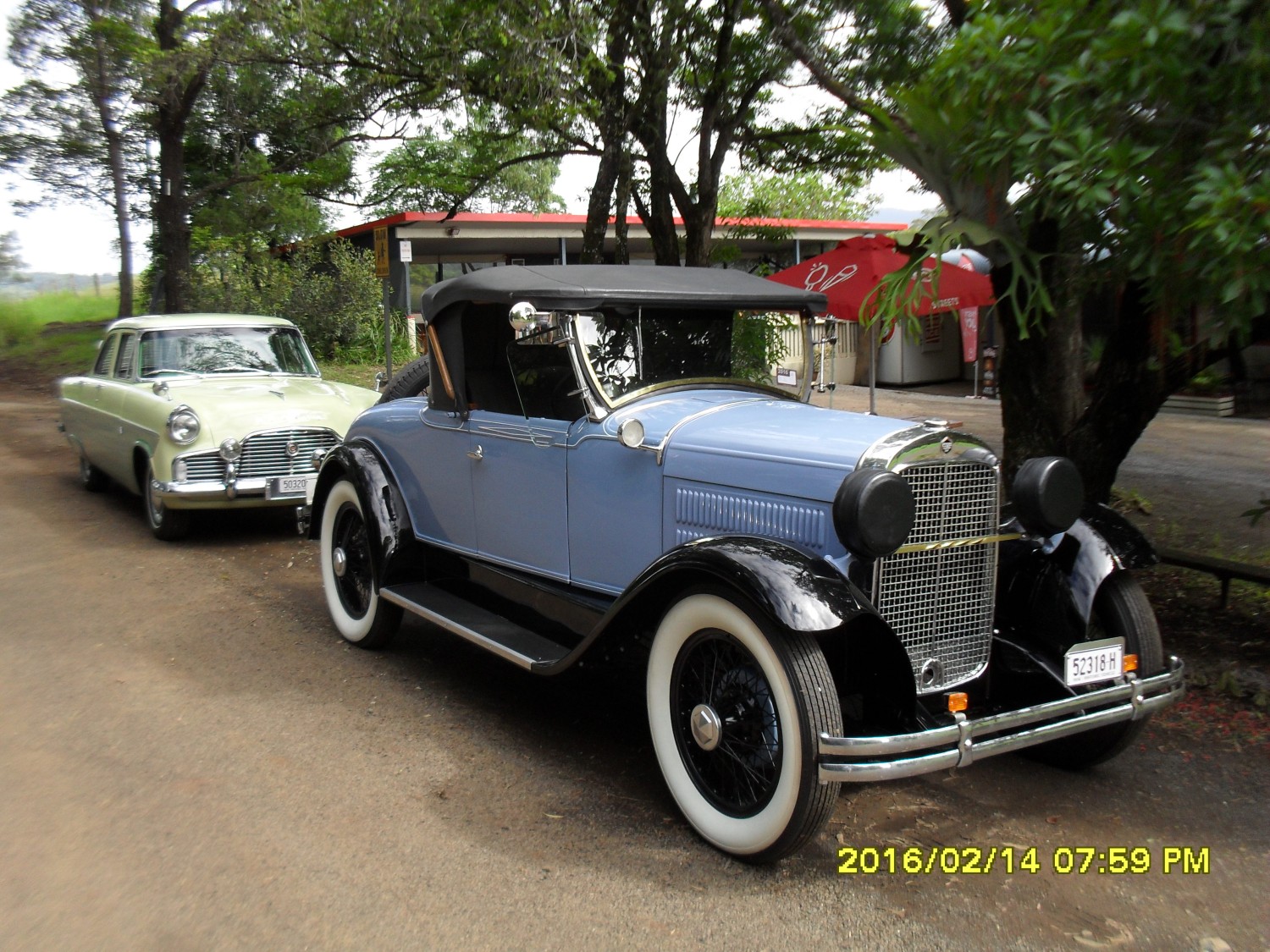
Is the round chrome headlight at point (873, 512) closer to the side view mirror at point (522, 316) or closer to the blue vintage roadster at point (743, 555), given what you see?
the blue vintage roadster at point (743, 555)

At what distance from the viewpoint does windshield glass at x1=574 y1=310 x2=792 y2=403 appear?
4.34 metres

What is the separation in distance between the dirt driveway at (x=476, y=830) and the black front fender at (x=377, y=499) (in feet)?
1.96

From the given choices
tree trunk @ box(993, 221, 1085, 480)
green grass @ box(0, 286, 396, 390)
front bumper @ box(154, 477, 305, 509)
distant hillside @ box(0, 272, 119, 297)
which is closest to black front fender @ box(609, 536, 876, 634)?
tree trunk @ box(993, 221, 1085, 480)

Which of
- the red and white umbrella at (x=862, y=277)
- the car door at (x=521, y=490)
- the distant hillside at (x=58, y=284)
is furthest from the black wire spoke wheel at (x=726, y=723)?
the distant hillside at (x=58, y=284)

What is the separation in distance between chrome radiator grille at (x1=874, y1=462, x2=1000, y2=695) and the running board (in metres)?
1.35

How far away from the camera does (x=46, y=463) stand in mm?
11805

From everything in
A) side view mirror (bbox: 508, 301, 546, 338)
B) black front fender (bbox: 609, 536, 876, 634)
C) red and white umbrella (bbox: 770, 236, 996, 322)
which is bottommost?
black front fender (bbox: 609, 536, 876, 634)

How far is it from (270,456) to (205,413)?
61 centimetres

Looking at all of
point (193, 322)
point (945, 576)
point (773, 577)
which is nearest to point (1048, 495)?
point (945, 576)

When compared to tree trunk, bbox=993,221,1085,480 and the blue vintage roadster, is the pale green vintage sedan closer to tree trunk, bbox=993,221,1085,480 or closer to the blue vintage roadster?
the blue vintage roadster

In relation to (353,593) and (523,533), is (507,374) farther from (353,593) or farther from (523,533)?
(353,593)

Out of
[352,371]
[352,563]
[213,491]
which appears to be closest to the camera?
[352,563]

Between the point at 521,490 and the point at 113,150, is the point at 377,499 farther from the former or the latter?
the point at 113,150

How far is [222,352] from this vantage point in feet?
29.3
